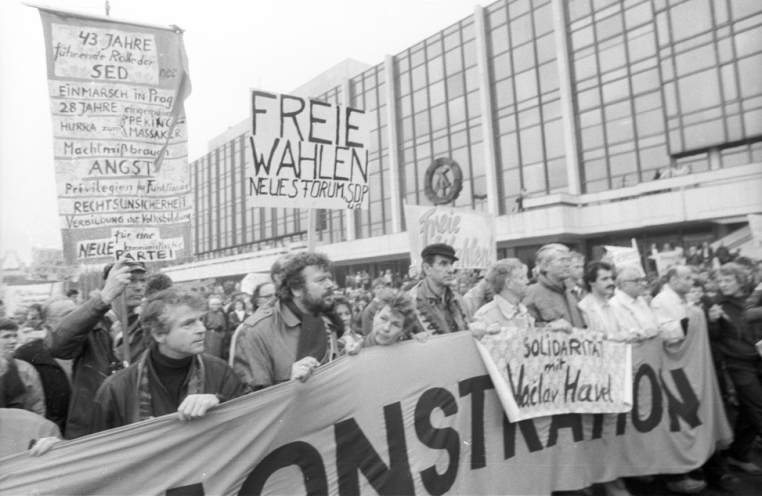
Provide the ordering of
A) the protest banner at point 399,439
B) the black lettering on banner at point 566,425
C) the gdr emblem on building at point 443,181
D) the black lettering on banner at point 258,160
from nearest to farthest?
the protest banner at point 399,439 → the black lettering on banner at point 566,425 → the black lettering on banner at point 258,160 → the gdr emblem on building at point 443,181

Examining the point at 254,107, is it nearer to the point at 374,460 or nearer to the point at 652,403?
the point at 374,460

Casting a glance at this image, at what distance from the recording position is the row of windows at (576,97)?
18.3 m

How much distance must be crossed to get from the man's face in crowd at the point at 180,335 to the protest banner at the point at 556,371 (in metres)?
1.78

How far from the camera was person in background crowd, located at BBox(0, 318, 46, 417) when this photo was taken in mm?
2475

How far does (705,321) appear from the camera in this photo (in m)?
4.24

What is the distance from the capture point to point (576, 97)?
2364cm

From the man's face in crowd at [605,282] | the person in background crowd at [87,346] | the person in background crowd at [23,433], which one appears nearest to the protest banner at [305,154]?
the person in background crowd at [87,346]

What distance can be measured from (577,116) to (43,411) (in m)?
24.2

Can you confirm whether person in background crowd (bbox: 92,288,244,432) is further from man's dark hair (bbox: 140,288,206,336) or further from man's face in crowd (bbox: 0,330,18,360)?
man's face in crowd (bbox: 0,330,18,360)

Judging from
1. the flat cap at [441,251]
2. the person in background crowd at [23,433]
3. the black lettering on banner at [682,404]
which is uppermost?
the flat cap at [441,251]

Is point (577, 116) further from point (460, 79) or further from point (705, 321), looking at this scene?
point (705, 321)

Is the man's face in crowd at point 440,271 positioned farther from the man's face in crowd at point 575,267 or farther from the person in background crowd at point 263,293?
the person in background crowd at point 263,293

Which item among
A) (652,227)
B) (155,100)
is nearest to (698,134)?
(652,227)

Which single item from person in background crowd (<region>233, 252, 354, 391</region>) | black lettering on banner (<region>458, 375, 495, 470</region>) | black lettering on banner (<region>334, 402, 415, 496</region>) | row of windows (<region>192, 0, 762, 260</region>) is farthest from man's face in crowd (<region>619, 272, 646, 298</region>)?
row of windows (<region>192, 0, 762, 260</region>)
